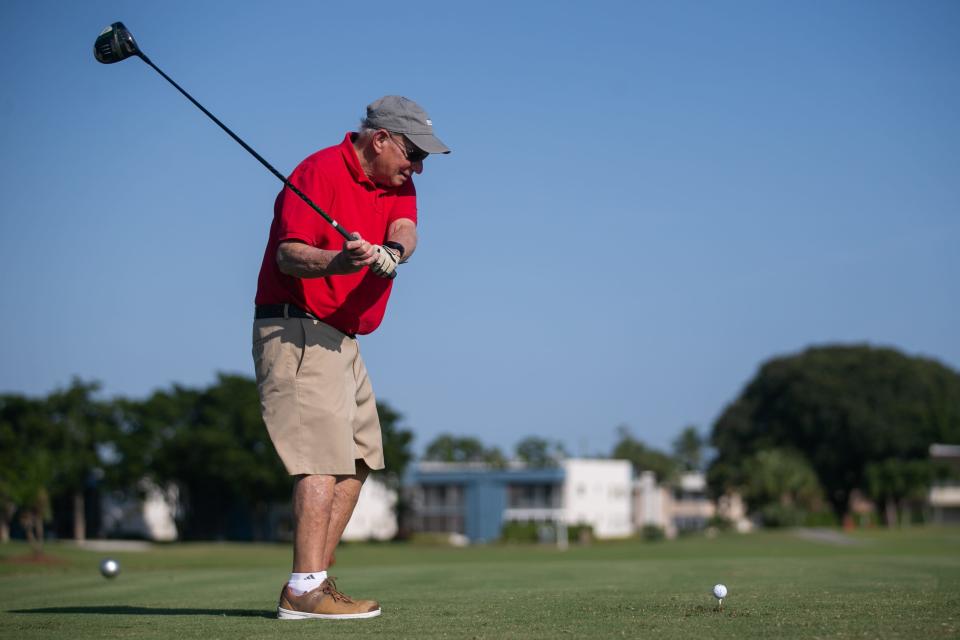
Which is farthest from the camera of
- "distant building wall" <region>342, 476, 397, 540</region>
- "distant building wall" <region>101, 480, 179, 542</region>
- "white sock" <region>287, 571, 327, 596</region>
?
"distant building wall" <region>342, 476, 397, 540</region>

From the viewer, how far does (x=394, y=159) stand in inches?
232

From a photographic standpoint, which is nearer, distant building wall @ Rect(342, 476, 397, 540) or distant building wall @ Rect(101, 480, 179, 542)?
distant building wall @ Rect(101, 480, 179, 542)

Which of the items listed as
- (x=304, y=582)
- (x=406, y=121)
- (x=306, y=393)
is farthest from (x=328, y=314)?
(x=304, y=582)

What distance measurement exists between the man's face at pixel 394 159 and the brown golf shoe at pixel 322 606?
80.1 inches

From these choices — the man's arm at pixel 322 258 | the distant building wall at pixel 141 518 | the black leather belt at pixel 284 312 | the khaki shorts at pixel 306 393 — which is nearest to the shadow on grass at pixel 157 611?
the khaki shorts at pixel 306 393

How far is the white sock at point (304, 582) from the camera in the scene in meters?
5.40

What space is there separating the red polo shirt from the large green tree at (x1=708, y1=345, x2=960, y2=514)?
258 ft

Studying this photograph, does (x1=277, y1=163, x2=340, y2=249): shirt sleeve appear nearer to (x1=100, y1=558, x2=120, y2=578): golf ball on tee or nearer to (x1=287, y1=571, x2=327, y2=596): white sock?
(x1=287, y1=571, x2=327, y2=596): white sock

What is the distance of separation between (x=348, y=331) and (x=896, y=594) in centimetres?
325

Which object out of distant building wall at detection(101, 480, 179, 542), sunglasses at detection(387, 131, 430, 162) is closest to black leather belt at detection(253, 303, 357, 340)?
sunglasses at detection(387, 131, 430, 162)

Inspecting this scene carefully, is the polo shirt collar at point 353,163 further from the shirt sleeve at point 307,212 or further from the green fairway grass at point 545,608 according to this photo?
the green fairway grass at point 545,608

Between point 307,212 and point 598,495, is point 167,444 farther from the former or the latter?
point 307,212

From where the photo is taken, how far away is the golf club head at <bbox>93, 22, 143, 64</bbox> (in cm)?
619

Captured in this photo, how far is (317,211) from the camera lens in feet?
18.1
